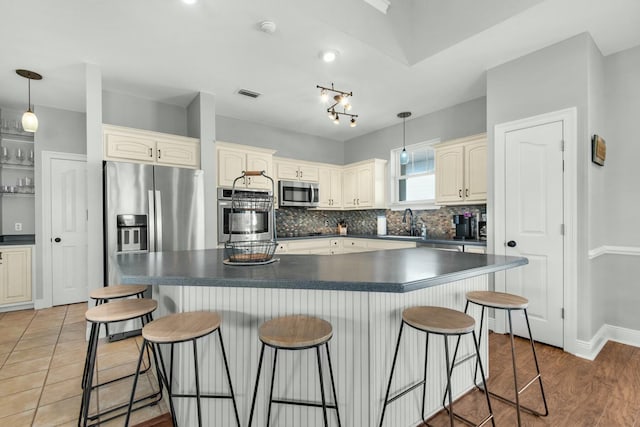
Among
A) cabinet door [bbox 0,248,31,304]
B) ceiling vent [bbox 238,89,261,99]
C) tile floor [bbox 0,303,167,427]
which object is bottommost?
tile floor [bbox 0,303,167,427]

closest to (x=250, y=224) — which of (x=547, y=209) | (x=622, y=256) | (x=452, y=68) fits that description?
(x=452, y=68)

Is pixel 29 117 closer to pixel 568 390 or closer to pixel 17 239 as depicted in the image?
pixel 17 239

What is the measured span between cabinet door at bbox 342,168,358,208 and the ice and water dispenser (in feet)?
11.1

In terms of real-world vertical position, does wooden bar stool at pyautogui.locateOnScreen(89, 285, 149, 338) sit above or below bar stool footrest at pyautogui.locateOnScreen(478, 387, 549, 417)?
above

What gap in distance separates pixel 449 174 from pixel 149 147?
3.73m

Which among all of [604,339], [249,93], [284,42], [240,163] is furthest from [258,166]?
[604,339]

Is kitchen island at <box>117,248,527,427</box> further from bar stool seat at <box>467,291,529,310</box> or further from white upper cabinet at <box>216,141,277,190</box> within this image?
white upper cabinet at <box>216,141,277,190</box>

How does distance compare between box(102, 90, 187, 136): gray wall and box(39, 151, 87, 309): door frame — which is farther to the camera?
box(39, 151, 87, 309): door frame

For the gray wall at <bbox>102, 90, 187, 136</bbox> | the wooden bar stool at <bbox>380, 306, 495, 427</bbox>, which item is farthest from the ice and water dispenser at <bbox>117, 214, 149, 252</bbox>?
the wooden bar stool at <bbox>380, 306, 495, 427</bbox>

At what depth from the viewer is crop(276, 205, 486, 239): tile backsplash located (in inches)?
173

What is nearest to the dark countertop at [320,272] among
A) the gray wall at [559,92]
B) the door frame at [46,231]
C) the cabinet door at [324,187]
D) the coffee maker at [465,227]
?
the gray wall at [559,92]

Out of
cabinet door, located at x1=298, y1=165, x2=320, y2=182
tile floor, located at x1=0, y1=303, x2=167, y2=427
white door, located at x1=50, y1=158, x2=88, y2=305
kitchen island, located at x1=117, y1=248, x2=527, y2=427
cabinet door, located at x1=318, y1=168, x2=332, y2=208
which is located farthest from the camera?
cabinet door, located at x1=318, y1=168, x2=332, y2=208

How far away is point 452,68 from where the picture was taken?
318 centimetres

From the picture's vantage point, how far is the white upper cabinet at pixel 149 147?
10.7 ft
